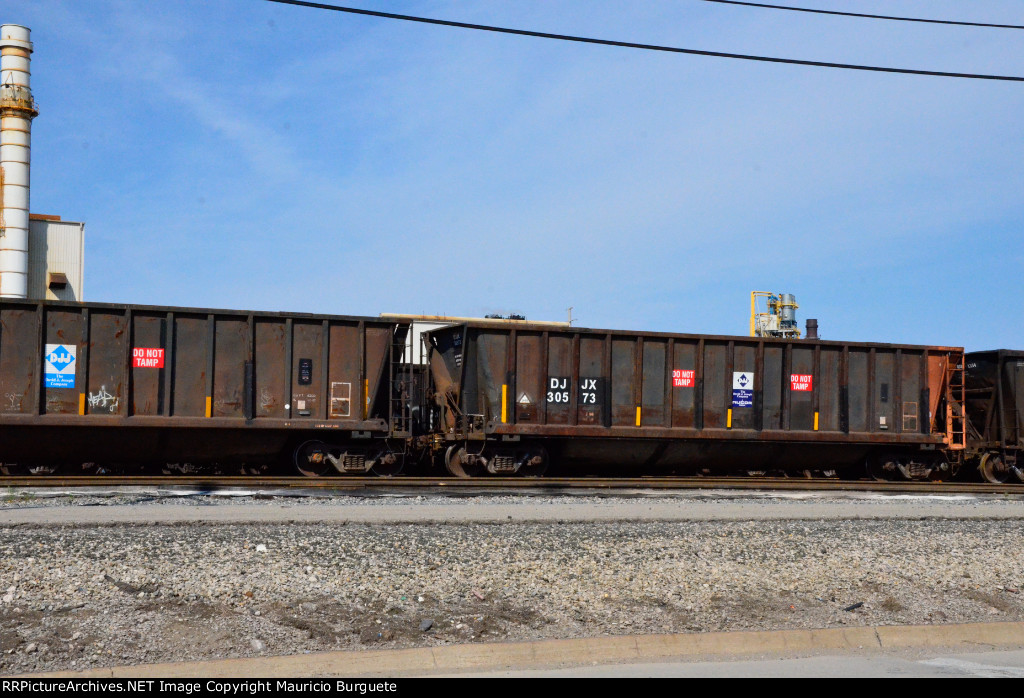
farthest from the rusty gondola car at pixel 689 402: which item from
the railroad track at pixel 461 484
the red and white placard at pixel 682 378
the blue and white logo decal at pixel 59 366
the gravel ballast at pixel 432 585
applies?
the gravel ballast at pixel 432 585

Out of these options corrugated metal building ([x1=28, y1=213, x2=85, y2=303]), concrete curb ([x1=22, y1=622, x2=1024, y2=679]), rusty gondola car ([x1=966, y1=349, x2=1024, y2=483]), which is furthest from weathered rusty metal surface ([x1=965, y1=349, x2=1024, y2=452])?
corrugated metal building ([x1=28, y1=213, x2=85, y2=303])

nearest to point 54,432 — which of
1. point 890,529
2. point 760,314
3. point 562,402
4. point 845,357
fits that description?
point 562,402

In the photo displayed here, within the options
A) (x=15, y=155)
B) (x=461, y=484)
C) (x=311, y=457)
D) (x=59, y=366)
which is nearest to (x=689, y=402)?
(x=461, y=484)

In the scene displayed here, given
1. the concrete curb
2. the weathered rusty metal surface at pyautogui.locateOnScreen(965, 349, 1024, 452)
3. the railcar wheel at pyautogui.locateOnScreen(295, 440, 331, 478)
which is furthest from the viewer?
the weathered rusty metal surface at pyautogui.locateOnScreen(965, 349, 1024, 452)

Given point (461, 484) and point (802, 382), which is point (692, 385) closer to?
point (802, 382)

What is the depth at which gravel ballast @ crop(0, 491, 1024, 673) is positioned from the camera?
22.4 ft

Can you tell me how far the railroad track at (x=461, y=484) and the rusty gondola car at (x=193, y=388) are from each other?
3.45ft

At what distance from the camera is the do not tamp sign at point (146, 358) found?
17.4 m

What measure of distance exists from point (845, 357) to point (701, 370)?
3.58 metres

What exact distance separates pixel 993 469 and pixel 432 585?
59.1ft

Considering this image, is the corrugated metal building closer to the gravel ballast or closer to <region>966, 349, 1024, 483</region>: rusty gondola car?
the gravel ballast

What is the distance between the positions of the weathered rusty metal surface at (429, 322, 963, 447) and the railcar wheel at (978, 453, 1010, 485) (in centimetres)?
144

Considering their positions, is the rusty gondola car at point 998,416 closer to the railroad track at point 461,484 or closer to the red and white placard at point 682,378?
the railroad track at point 461,484

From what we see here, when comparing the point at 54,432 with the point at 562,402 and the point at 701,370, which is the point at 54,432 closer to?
the point at 562,402
